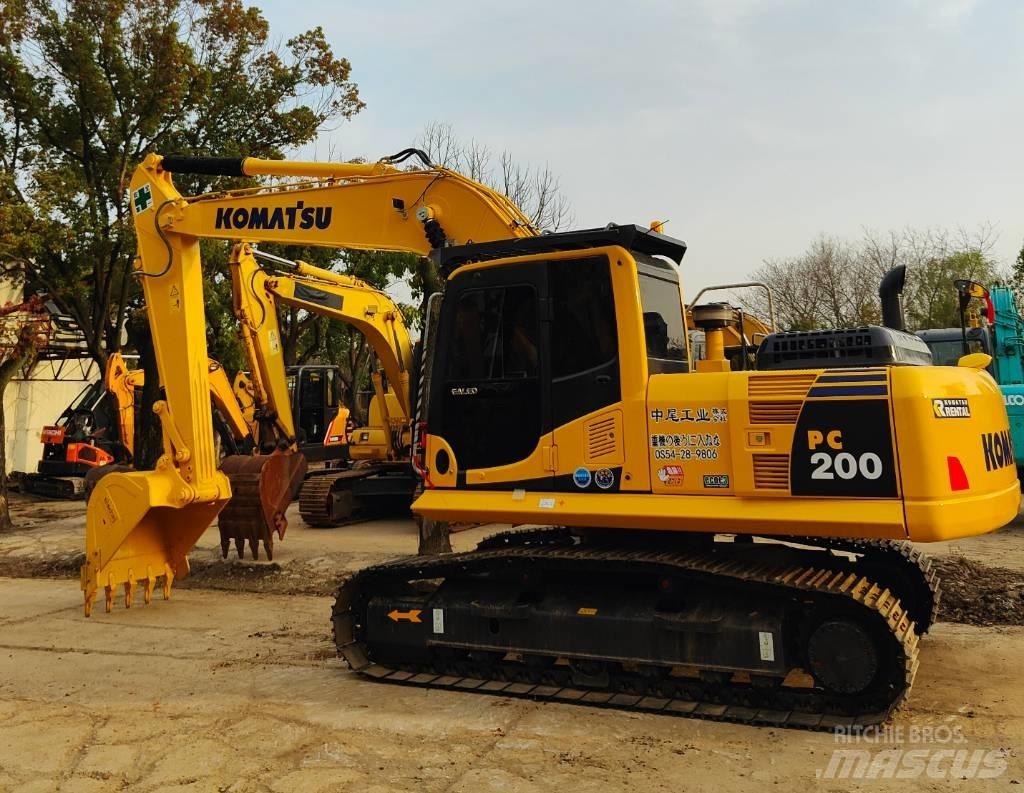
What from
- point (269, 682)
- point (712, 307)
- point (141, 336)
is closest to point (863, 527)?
point (712, 307)

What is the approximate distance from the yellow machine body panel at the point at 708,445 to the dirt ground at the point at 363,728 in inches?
42.8

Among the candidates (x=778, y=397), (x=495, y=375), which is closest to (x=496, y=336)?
(x=495, y=375)

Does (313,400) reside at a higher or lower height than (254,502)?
higher

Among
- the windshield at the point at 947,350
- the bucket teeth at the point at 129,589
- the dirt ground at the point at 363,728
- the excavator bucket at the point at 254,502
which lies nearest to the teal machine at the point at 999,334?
the windshield at the point at 947,350

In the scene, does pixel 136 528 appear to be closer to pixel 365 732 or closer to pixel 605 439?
pixel 365 732

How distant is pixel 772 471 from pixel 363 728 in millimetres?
2630

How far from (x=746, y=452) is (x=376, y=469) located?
10.6 meters

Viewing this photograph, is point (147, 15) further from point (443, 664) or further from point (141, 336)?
point (443, 664)

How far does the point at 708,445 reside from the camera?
4605 millimetres

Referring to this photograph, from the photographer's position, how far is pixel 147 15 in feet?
52.7

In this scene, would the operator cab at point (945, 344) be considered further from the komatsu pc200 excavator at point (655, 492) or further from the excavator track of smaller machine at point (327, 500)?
the excavator track of smaller machine at point (327, 500)

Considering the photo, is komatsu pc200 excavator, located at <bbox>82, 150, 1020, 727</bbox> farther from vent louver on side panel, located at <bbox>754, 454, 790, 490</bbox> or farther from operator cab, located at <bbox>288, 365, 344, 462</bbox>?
operator cab, located at <bbox>288, 365, 344, 462</bbox>

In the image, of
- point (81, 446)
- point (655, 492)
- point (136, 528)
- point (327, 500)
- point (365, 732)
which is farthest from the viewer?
point (81, 446)

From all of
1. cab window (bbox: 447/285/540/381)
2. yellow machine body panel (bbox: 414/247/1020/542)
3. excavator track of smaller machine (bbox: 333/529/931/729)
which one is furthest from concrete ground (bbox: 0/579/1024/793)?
cab window (bbox: 447/285/540/381)
